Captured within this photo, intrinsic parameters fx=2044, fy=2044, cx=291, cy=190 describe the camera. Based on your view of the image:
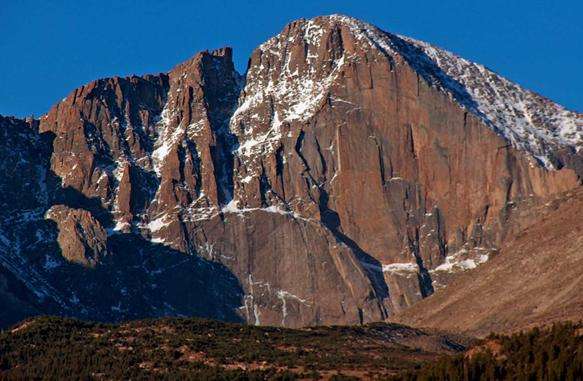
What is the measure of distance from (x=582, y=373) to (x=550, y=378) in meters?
3.18

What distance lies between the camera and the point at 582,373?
7825 inches

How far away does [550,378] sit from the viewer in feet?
655
